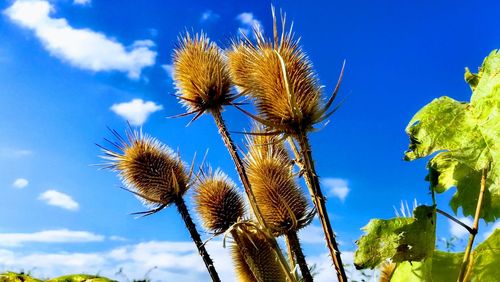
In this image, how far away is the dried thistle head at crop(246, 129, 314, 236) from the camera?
4.11 metres

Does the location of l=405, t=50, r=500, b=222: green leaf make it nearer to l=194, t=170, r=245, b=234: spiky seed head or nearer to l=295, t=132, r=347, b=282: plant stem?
l=295, t=132, r=347, b=282: plant stem

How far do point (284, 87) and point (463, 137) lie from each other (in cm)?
185

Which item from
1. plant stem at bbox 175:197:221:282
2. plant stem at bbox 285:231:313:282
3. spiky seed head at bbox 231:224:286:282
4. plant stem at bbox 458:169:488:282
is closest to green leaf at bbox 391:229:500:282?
plant stem at bbox 458:169:488:282

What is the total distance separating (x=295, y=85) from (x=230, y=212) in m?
1.98

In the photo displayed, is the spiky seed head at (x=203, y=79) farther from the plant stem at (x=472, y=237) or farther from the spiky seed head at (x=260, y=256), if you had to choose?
the plant stem at (x=472, y=237)

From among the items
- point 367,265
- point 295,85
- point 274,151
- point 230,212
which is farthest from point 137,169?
point 367,265

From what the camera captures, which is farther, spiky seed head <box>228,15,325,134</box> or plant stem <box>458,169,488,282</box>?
spiky seed head <box>228,15,325,134</box>

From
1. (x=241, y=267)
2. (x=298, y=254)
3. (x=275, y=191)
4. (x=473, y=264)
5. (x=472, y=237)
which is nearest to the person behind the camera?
(x=472, y=237)

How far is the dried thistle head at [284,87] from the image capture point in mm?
2930

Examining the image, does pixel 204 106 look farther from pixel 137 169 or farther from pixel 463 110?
pixel 463 110

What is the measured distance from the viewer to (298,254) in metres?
3.98

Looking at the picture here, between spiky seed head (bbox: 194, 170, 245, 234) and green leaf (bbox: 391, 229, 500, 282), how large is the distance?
360 centimetres

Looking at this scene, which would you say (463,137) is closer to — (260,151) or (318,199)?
(318,199)

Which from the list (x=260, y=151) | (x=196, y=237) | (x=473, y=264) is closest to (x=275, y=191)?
(x=260, y=151)
